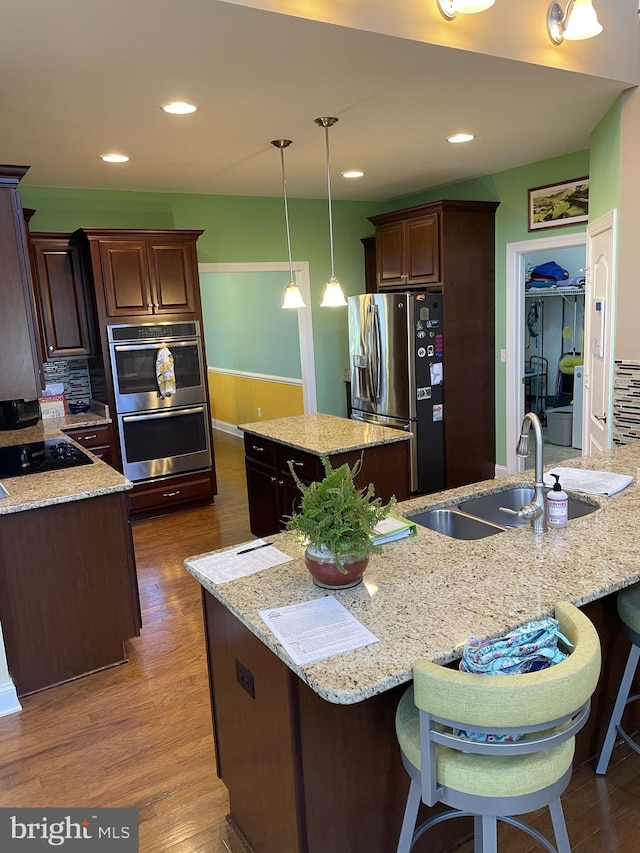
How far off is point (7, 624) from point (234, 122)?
8.88 ft

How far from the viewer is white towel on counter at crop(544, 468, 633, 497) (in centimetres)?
243

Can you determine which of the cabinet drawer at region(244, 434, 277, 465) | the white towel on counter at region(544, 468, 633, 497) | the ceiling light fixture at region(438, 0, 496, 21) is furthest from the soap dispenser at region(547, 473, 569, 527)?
the cabinet drawer at region(244, 434, 277, 465)

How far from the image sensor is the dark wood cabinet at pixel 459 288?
5.10m

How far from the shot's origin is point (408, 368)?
5074mm

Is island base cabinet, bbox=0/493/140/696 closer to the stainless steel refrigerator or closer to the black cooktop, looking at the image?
the black cooktop

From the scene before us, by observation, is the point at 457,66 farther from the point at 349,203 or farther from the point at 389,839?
the point at 349,203

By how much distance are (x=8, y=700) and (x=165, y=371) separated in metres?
2.73

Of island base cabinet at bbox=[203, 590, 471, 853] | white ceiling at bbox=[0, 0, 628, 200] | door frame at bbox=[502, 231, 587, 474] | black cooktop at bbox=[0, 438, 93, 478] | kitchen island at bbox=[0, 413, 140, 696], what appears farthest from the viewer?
door frame at bbox=[502, 231, 587, 474]

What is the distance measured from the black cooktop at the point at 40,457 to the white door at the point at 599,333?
9.56 ft

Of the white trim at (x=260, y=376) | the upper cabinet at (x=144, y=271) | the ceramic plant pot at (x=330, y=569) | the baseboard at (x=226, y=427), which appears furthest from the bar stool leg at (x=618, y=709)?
the baseboard at (x=226, y=427)

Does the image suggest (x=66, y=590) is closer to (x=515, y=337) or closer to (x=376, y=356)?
(x=376, y=356)

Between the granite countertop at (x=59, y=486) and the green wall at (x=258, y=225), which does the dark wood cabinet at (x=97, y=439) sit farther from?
the green wall at (x=258, y=225)

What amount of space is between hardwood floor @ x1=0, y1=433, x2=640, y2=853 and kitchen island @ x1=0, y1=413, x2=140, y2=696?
5.2 inches

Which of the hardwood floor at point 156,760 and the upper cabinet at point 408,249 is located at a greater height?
the upper cabinet at point 408,249
